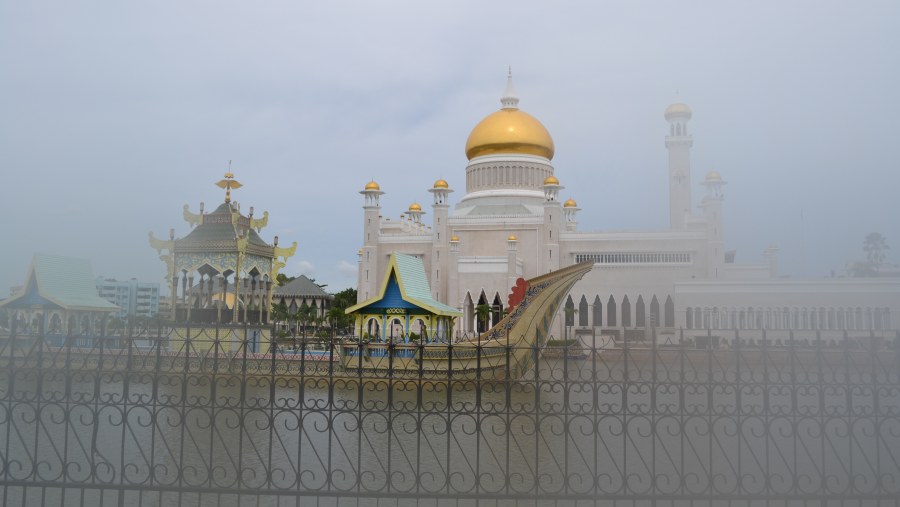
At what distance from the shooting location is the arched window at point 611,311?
39.1 m

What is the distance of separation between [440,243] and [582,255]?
813 cm

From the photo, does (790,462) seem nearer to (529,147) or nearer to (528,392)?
(528,392)

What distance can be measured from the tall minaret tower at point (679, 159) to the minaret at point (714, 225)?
2589 mm

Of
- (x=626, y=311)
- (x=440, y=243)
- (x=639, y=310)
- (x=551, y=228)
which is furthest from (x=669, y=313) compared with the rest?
(x=440, y=243)

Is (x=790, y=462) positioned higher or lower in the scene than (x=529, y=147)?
lower

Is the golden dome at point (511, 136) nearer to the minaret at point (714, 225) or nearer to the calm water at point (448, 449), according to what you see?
the minaret at point (714, 225)

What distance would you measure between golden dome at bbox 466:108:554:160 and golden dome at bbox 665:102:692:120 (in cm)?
755

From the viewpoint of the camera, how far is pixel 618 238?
39.6 metres

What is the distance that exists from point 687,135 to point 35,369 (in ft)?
136

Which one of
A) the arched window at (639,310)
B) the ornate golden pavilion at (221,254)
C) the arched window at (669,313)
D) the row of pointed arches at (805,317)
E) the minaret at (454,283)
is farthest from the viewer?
the minaret at (454,283)

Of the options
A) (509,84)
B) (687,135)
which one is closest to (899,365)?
(687,135)

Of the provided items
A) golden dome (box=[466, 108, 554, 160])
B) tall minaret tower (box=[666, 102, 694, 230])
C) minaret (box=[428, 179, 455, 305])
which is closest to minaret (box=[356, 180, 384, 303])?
minaret (box=[428, 179, 455, 305])

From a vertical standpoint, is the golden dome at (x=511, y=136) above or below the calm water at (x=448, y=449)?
above

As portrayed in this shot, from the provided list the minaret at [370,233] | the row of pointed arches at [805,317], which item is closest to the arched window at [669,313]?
the row of pointed arches at [805,317]
